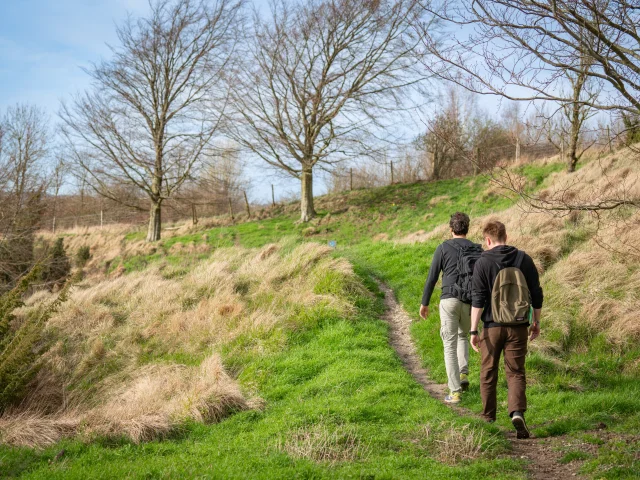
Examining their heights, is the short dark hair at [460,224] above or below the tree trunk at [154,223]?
below

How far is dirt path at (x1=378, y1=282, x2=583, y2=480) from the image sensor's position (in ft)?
14.5

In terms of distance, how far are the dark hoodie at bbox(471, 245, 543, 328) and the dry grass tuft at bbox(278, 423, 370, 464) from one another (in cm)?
179

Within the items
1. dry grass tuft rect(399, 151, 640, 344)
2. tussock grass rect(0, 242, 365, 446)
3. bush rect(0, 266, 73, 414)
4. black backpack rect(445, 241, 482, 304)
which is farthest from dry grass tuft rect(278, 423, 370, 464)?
bush rect(0, 266, 73, 414)

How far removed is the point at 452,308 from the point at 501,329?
1092 mm

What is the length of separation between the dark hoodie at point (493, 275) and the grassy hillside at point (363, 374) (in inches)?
46.2

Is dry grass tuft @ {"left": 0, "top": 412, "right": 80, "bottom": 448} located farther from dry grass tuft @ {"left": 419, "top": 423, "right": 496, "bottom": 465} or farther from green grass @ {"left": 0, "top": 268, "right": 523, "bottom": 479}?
dry grass tuft @ {"left": 419, "top": 423, "right": 496, "bottom": 465}

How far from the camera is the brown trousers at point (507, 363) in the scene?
5.14 meters

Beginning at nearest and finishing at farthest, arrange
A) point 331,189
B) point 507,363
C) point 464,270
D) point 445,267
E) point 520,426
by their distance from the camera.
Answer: point 520,426 → point 507,363 → point 464,270 → point 445,267 → point 331,189

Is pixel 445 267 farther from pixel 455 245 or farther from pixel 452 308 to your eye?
pixel 452 308

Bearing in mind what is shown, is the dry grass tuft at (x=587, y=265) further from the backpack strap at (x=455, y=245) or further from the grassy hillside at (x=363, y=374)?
the backpack strap at (x=455, y=245)

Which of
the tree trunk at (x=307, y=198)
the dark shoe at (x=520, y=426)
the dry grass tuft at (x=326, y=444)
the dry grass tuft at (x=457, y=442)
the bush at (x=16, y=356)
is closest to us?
the dry grass tuft at (x=457, y=442)

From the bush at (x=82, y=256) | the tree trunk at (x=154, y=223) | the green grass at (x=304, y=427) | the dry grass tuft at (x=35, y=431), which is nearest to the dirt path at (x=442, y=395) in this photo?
the green grass at (x=304, y=427)

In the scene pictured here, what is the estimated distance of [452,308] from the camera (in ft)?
20.7

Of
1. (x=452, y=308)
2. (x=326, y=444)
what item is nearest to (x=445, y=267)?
(x=452, y=308)
